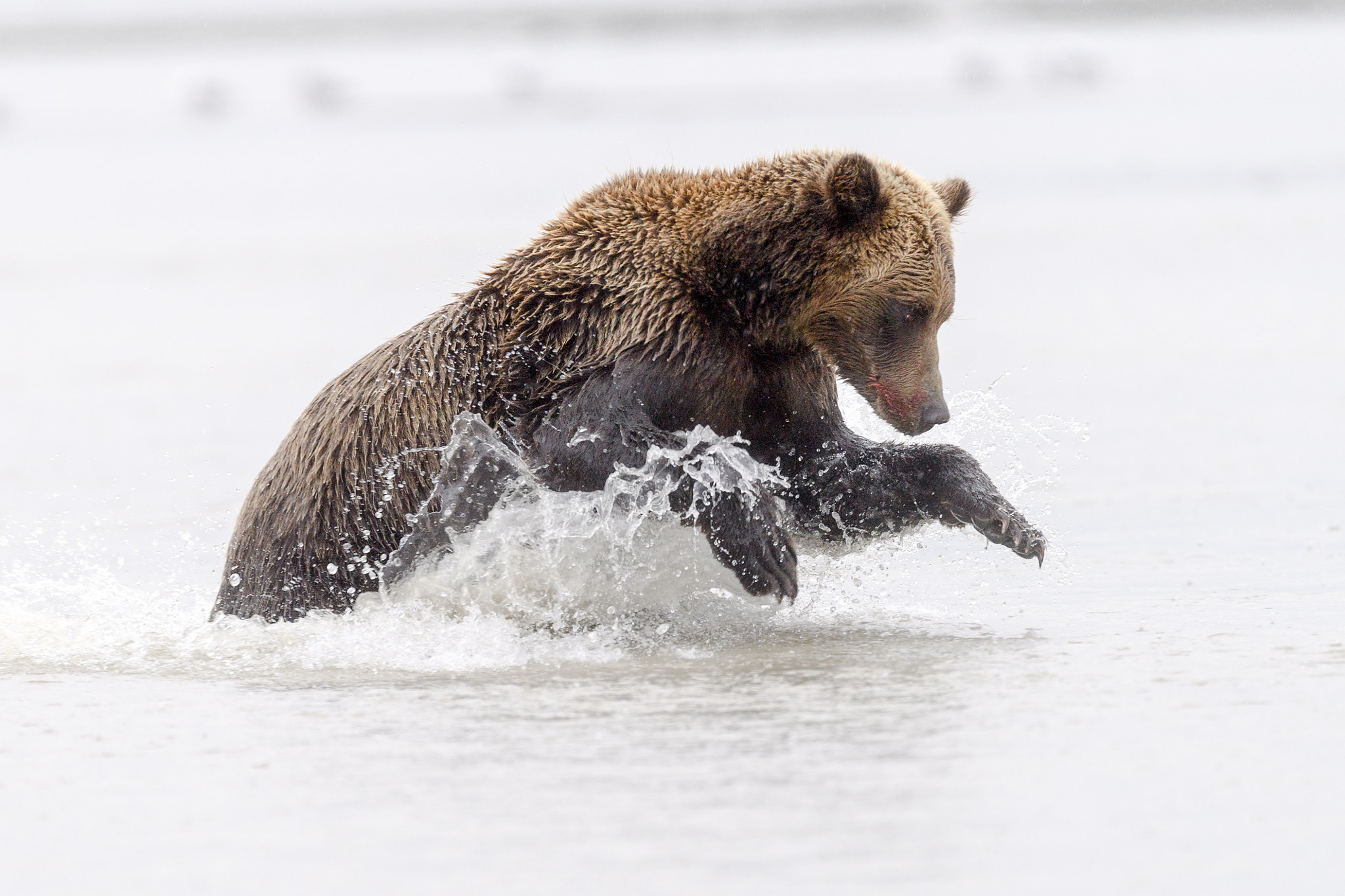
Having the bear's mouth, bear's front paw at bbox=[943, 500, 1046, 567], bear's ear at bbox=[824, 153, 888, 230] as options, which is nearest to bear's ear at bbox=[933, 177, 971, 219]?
bear's ear at bbox=[824, 153, 888, 230]

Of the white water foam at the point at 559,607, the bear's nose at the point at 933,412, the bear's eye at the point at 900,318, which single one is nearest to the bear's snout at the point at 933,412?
the bear's nose at the point at 933,412

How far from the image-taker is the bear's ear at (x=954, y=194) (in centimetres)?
627

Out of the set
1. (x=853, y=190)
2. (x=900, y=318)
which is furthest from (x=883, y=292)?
(x=853, y=190)

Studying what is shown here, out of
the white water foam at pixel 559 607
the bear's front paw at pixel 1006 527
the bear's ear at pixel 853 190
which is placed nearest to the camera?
the white water foam at pixel 559 607

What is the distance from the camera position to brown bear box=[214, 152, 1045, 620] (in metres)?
5.77

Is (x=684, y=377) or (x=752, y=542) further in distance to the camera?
(x=684, y=377)

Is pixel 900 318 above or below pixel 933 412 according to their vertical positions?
above

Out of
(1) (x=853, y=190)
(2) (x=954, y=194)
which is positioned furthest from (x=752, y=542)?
(2) (x=954, y=194)

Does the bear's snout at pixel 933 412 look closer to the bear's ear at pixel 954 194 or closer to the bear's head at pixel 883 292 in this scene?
the bear's head at pixel 883 292

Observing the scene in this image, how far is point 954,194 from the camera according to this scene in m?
6.28

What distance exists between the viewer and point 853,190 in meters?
5.71

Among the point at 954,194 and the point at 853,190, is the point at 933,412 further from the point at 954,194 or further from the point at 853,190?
the point at 954,194

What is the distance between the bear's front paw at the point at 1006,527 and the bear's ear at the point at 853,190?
1019 mm

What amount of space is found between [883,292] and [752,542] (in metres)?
0.92
